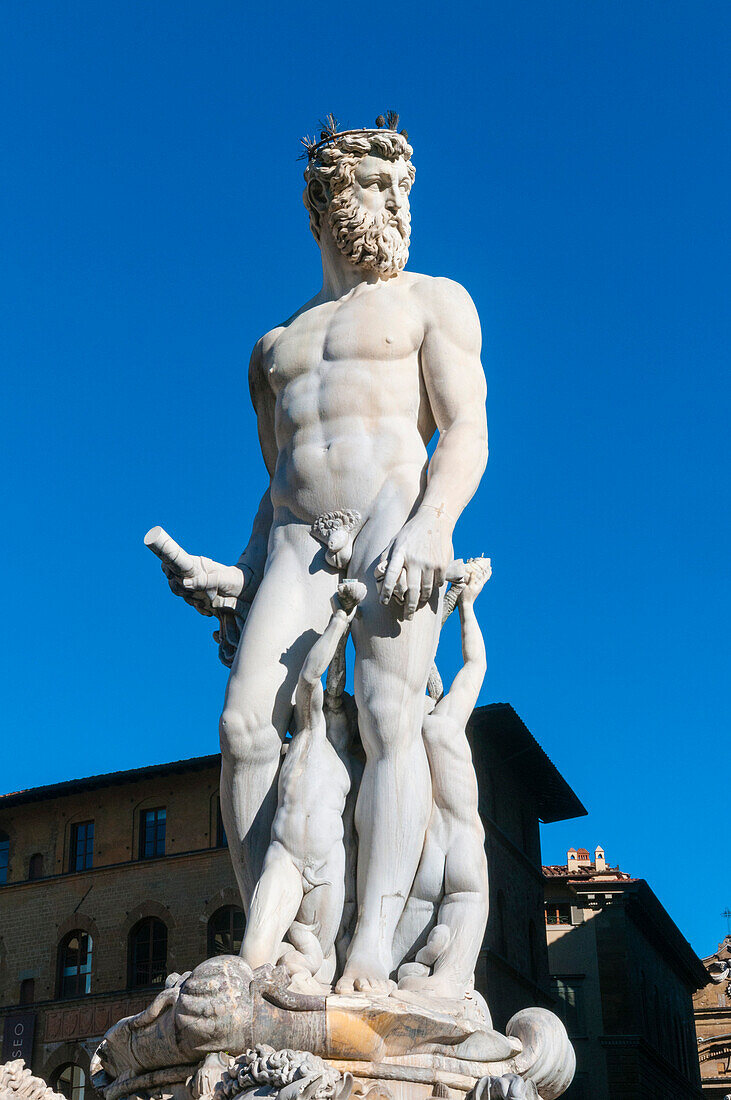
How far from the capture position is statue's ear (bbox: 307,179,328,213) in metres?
6.71

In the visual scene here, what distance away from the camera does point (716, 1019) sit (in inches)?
2776

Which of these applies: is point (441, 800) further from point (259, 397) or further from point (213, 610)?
point (259, 397)

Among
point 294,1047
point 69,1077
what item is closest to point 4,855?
point 69,1077

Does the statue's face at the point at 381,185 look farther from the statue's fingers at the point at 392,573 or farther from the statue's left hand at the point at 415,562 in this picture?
the statue's fingers at the point at 392,573

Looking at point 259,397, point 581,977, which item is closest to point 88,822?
point 581,977

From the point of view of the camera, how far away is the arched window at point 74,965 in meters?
41.0

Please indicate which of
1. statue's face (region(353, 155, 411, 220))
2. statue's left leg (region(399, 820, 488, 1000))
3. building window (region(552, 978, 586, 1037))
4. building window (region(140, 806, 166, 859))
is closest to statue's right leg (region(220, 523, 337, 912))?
statue's left leg (region(399, 820, 488, 1000))

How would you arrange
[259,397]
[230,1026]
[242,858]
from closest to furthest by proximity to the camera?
[230,1026]
[242,858]
[259,397]

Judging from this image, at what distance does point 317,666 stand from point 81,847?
38999mm

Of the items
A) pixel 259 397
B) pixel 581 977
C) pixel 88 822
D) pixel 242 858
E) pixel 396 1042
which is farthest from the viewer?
pixel 581 977

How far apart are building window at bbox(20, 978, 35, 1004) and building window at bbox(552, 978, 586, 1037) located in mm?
17662

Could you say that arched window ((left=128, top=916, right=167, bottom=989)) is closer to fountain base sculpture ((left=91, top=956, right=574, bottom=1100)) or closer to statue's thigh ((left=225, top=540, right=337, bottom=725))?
statue's thigh ((left=225, top=540, right=337, bottom=725))

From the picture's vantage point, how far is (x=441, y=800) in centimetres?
589

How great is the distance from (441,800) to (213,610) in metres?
1.40
